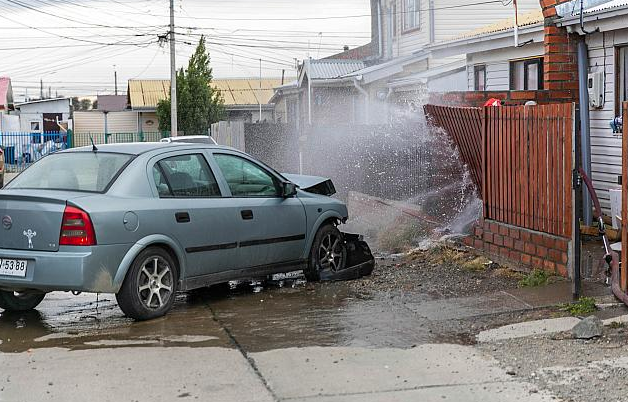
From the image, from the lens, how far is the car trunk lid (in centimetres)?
783

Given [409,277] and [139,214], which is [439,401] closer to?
[139,214]

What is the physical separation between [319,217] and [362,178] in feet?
26.2

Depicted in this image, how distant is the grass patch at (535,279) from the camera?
29.7 ft

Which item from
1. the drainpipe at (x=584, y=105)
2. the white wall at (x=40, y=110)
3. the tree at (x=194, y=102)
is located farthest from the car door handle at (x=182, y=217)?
the white wall at (x=40, y=110)

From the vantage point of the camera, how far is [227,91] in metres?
62.5

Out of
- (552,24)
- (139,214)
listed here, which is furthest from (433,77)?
(139,214)

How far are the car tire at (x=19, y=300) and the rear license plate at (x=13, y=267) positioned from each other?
29.0 inches

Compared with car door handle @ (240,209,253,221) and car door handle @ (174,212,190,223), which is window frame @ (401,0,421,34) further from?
car door handle @ (174,212,190,223)

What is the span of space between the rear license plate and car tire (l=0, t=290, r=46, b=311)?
74 centimetres

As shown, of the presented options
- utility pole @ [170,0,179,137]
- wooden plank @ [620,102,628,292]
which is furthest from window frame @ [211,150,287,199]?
utility pole @ [170,0,179,137]

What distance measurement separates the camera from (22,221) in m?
7.97

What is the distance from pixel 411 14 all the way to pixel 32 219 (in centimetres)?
2400

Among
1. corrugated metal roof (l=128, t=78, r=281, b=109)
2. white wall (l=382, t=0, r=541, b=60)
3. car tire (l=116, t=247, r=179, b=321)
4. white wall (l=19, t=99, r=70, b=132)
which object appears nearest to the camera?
car tire (l=116, t=247, r=179, b=321)

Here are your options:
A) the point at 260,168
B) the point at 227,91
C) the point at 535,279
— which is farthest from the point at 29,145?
the point at 535,279
